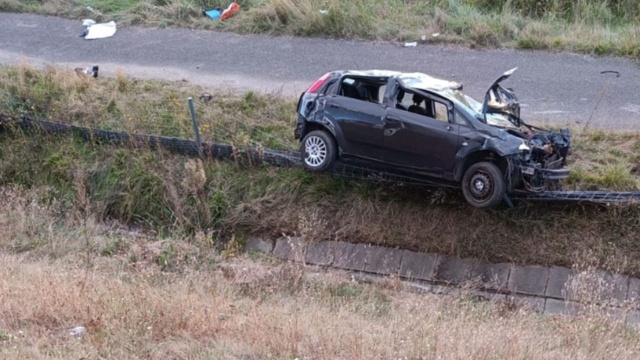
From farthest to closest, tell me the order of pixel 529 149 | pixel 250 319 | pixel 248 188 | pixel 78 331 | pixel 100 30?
pixel 100 30
pixel 248 188
pixel 529 149
pixel 250 319
pixel 78 331

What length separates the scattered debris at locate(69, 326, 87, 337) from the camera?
250 inches

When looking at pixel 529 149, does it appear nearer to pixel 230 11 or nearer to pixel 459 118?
pixel 459 118

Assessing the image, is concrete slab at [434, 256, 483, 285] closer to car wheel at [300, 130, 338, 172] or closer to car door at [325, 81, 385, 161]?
car door at [325, 81, 385, 161]

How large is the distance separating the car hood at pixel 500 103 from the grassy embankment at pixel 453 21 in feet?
14.8

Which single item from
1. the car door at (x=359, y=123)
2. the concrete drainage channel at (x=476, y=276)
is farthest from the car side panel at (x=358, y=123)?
the concrete drainage channel at (x=476, y=276)

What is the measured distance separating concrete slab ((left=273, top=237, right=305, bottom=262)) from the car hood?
309cm

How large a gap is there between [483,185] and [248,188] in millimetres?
3965

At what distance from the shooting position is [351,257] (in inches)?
430

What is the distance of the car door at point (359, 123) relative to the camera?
9812 millimetres

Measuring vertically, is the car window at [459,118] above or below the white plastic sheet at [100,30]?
below

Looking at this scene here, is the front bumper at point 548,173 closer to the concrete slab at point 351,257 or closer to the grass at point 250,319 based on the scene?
the grass at point 250,319

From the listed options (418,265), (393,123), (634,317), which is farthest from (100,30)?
(634,317)

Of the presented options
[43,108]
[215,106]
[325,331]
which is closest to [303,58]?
[215,106]

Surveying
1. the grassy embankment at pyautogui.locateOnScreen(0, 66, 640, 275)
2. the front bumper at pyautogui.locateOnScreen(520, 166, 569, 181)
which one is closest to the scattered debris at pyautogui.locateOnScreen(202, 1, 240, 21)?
the grassy embankment at pyautogui.locateOnScreen(0, 66, 640, 275)
